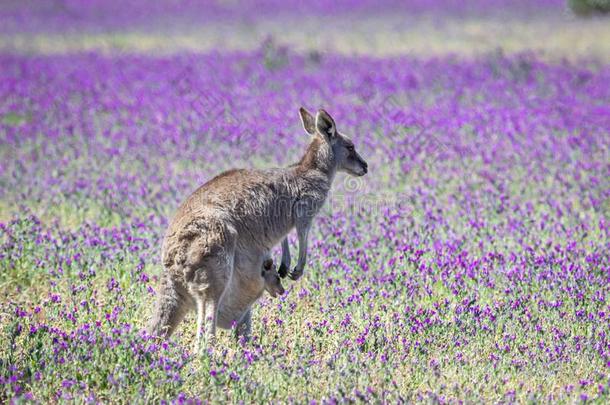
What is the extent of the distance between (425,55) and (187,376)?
55.1 feet

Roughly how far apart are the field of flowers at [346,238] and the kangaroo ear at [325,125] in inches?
44.3

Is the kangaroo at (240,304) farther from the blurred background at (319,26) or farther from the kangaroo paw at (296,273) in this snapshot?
the blurred background at (319,26)

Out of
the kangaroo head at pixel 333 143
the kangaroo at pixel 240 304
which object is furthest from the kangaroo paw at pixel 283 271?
the kangaroo head at pixel 333 143

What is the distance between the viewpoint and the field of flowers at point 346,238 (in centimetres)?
529

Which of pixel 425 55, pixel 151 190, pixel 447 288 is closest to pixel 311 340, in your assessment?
pixel 447 288

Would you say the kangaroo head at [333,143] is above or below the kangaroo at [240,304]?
above

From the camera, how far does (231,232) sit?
18.9 feet

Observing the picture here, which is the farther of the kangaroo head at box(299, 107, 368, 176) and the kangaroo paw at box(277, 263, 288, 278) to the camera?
the kangaroo head at box(299, 107, 368, 176)

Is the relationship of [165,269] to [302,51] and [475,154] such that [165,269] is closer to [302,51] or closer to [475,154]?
[475,154]

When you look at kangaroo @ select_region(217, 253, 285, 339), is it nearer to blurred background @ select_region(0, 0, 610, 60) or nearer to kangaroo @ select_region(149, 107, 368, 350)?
kangaroo @ select_region(149, 107, 368, 350)

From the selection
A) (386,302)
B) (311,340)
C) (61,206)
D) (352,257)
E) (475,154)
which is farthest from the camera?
(475,154)

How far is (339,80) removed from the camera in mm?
17156

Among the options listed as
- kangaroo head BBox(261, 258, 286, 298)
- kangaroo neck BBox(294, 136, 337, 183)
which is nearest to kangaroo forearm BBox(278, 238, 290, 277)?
kangaroo head BBox(261, 258, 286, 298)

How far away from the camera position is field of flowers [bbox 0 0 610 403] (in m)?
5.29
